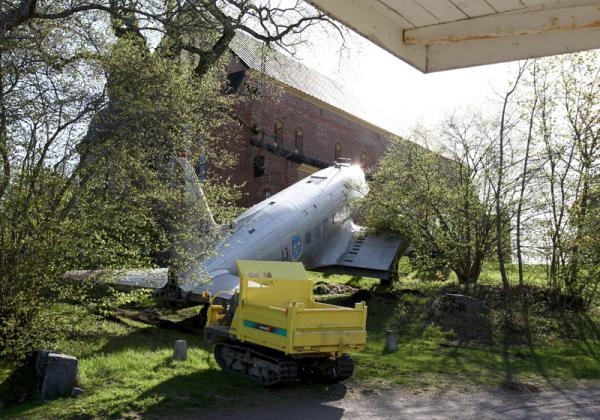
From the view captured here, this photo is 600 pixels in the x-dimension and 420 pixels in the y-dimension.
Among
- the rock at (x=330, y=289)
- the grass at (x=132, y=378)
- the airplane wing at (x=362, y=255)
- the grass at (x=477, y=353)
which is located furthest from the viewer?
Result: the rock at (x=330, y=289)

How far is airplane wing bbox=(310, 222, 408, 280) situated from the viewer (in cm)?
2255

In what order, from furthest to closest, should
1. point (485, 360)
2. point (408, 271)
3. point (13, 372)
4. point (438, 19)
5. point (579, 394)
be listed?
point (408, 271) → point (485, 360) → point (579, 394) → point (13, 372) → point (438, 19)

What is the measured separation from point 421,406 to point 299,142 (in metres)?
34.6

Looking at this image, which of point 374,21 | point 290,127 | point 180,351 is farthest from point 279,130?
point 374,21

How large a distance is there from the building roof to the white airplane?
11805 millimetres

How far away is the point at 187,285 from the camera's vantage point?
14781 mm

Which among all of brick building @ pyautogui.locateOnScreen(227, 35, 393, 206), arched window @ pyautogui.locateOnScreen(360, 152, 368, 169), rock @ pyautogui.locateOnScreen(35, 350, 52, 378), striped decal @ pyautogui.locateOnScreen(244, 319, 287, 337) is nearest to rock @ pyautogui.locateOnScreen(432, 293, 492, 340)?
striped decal @ pyautogui.locateOnScreen(244, 319, 287, 337)

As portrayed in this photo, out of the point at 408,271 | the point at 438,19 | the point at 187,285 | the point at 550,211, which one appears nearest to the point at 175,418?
the point at 187,285

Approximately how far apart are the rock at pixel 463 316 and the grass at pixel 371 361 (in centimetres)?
26

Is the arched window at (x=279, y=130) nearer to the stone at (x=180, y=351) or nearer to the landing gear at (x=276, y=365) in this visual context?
the stone at (x=180, y=351)

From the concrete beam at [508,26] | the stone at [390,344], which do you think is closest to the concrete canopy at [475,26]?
the concrete beam at [508,26]

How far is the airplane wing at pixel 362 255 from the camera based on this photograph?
22.5m

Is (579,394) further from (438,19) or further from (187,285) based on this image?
(438,19)

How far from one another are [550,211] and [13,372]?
1618cm
